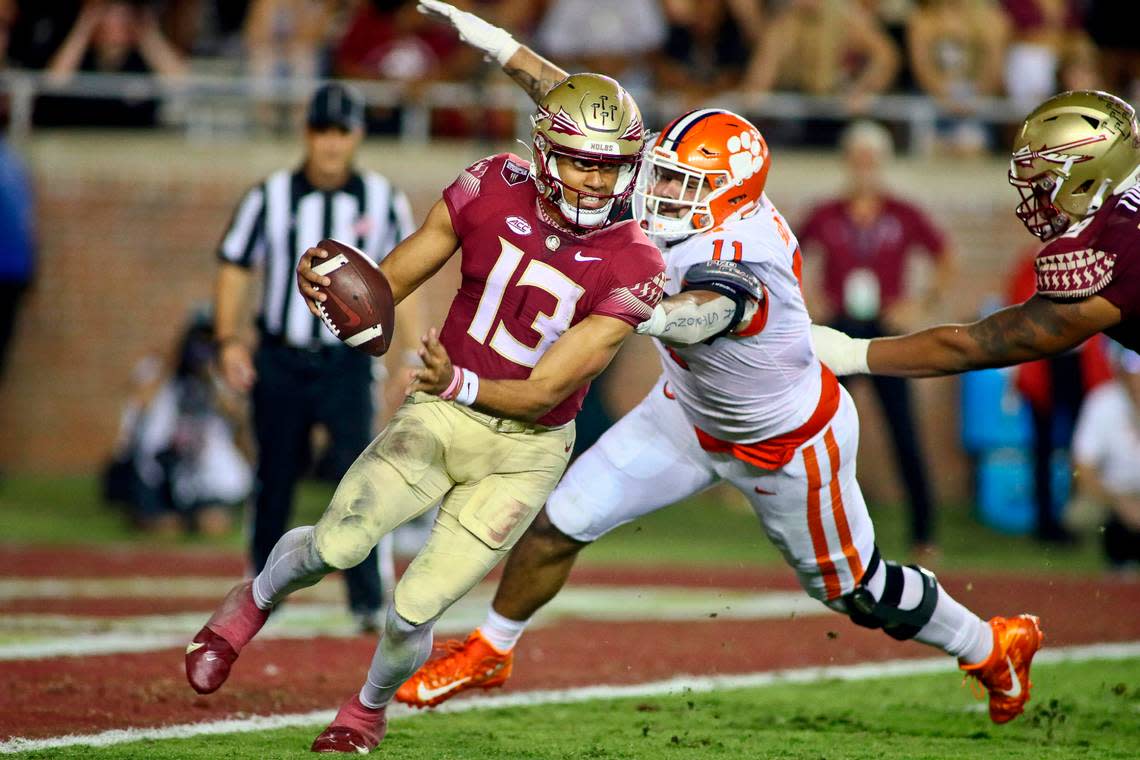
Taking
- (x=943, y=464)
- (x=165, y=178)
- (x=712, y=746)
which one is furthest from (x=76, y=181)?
(x=712, y=746)

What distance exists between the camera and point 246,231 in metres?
6.11

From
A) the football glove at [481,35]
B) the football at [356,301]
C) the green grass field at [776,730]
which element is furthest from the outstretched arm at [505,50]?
the green grass field at [776,730]

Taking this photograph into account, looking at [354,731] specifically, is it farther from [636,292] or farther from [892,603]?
[892,603]

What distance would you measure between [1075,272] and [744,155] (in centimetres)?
97

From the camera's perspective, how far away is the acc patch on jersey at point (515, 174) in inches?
170

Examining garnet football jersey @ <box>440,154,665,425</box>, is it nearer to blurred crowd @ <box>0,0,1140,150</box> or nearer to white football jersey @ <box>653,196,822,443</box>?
white football jersey @ <box>653,196,822,443</box>

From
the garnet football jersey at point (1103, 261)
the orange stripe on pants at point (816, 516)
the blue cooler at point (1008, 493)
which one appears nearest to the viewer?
the garnet football jersey at point (1103, 261)

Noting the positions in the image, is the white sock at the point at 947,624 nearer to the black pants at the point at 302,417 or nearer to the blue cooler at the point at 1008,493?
the black pants at the point at 302,417

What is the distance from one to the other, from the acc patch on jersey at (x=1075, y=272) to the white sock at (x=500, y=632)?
1850mm

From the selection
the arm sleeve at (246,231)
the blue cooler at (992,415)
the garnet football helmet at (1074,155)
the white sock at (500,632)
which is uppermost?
the garnet football helmet at (1074,155)

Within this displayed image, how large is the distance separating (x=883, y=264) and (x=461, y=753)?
5398mm

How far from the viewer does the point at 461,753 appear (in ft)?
13.6

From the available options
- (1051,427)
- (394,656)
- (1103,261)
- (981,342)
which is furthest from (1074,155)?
(1051,427)

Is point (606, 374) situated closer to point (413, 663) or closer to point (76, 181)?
point (76, 181)
